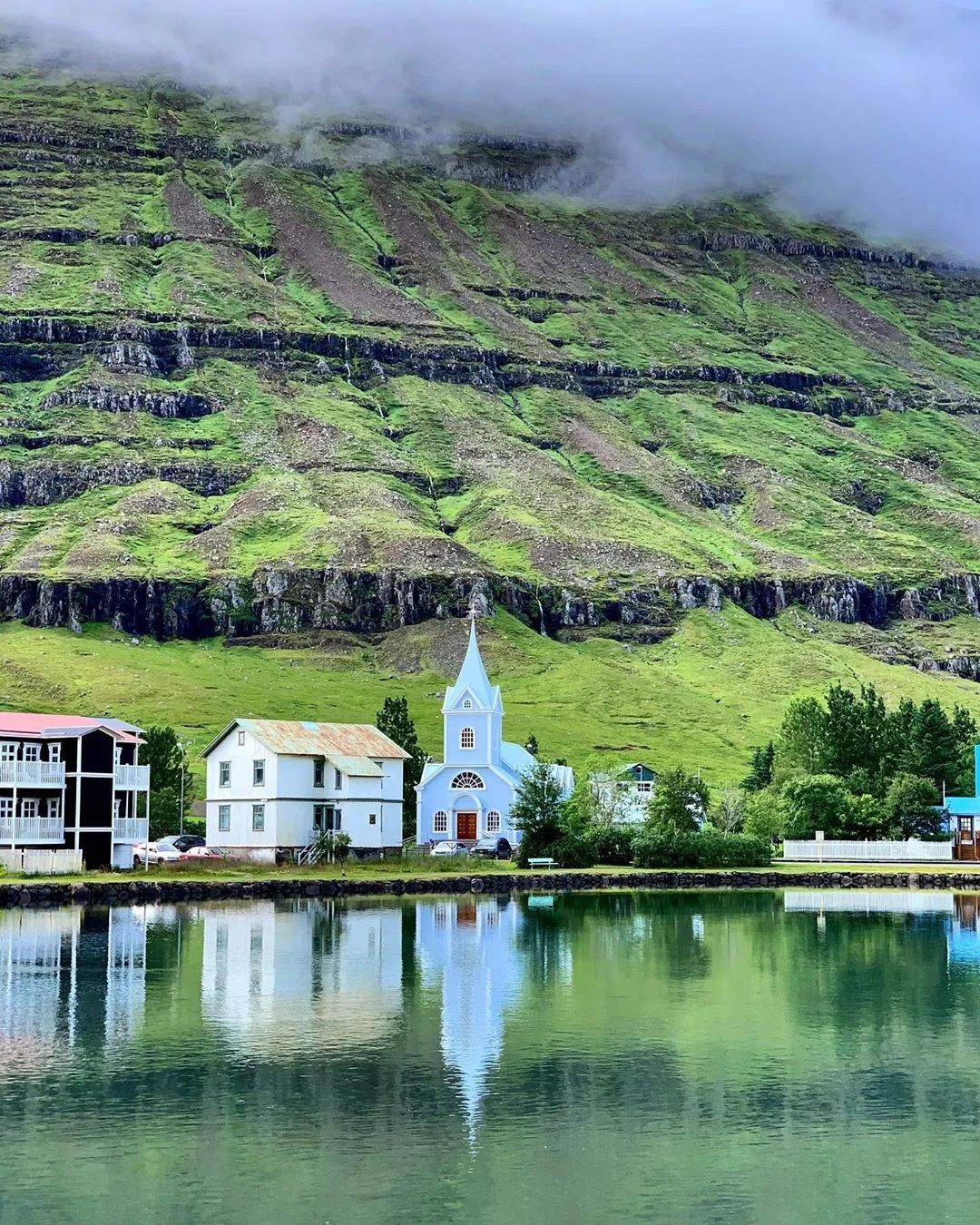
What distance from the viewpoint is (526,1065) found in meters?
35.6

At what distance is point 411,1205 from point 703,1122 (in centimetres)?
725

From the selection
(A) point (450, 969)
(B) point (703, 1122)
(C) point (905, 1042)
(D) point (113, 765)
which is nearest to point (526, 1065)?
(B) point (703, 1122)

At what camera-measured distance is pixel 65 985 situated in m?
47.4

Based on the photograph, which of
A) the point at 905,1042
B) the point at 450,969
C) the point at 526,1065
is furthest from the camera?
the point at 450,969

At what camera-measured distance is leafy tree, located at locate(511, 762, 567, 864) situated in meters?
104

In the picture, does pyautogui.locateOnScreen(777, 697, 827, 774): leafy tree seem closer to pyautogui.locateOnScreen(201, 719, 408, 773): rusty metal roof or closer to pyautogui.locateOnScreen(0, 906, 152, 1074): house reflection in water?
pyautogui.locateOnScreen(201, 719, 408, 773): rusty metal roof

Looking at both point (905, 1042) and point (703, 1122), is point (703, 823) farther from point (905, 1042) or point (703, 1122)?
point (703, 1122)

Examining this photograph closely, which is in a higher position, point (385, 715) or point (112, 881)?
point (385, 715)

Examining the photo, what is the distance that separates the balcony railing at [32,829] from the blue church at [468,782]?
38268 mm

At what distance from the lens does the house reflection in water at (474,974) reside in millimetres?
36000

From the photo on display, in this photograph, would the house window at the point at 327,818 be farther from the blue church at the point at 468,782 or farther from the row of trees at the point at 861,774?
the row of trees at the point at 861,774

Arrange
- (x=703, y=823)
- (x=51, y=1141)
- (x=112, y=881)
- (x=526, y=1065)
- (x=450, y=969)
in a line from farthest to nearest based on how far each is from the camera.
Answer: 1. (x=703, y=823)
2. (x=112, y=881)
3. (x=450, y=969)
4. (x=526, y=1065)
5. (x=51, y=1141)

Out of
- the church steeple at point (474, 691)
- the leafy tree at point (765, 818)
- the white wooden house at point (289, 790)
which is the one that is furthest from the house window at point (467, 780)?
the leafy tree at point (765, 818)

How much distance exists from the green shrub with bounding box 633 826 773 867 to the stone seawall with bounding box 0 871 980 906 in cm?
572
